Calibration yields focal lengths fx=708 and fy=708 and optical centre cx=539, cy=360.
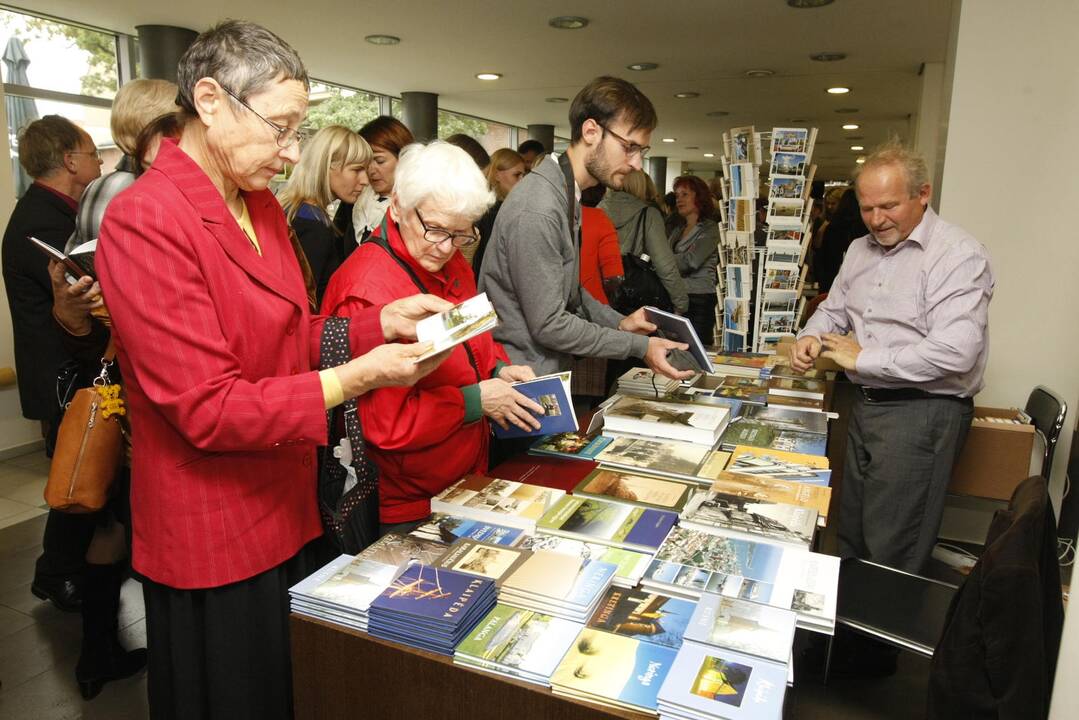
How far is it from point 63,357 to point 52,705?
130cm

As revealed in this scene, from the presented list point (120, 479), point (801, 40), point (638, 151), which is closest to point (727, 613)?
point (638, 151)

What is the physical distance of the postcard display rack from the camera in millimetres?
4418

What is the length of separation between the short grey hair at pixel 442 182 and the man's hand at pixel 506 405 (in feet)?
1.34

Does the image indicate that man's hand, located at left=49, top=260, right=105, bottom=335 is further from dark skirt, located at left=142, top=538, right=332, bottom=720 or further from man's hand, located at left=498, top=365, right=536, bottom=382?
man's hand, located at left=498, top=365, right=536, bottom=382

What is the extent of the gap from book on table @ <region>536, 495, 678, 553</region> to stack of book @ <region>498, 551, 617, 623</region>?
0.10 meters

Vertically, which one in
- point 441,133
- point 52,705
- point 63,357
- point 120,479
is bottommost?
point 52,705

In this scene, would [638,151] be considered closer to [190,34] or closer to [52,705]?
[52,705]

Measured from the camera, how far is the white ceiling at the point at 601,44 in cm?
489

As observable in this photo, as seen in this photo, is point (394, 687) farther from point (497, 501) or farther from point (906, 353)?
A: point (906, 353)

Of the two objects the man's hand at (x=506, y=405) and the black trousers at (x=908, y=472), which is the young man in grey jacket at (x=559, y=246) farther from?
the black trousers at (x=908, y=472)

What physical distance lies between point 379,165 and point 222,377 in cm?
232

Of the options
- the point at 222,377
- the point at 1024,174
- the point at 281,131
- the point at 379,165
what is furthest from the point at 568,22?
the point at 222,377

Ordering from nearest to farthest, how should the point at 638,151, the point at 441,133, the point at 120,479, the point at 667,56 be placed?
the point at 120,479
the point at 638,151
the point at 667,56
the point at 441,133

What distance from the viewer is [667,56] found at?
6.39 metres
